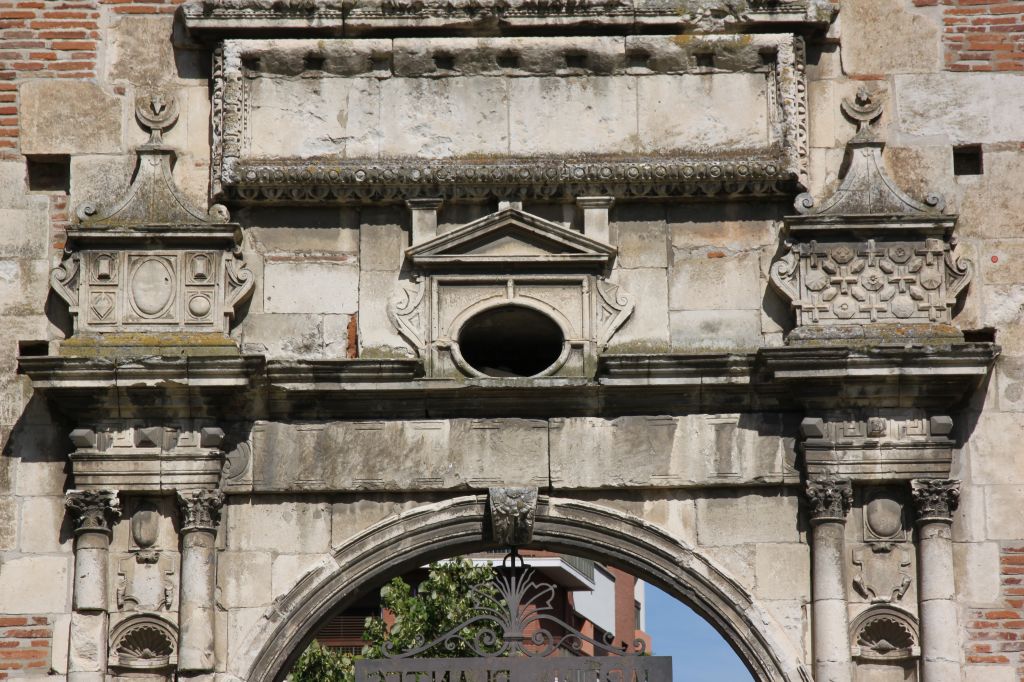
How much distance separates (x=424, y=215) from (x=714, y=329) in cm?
170

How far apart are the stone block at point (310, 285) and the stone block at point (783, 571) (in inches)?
102

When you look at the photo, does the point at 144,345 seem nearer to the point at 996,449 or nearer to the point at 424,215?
the point at 424,215

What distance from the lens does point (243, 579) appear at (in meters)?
10.4

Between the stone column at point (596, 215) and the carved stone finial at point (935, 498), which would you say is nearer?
the carved stone finial at point (935, 498)

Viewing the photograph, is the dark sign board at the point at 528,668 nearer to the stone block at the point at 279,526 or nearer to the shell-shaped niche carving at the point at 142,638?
the stone block at the point at 279,526

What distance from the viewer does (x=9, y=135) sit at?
11.1 meters

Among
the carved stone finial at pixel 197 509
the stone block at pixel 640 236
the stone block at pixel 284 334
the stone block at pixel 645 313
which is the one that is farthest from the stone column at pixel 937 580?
the carved stone finial at pixel 197 509

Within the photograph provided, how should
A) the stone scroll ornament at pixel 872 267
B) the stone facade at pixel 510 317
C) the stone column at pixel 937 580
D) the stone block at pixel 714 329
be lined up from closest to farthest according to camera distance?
the stone column at pixel 937 580, the stone facade at pixel 510 317, the stone scroll ornament at pixel 872 267, the stone block at pixel 714 329

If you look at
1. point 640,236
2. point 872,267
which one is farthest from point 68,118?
point 872,267

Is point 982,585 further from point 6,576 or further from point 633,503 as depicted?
point 6,576

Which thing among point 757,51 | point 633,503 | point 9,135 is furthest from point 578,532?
point 9,135

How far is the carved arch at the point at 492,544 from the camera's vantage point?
10.3 meters

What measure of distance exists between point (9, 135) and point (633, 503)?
4030 mm

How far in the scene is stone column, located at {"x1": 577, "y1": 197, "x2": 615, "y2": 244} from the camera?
10.8 meters
